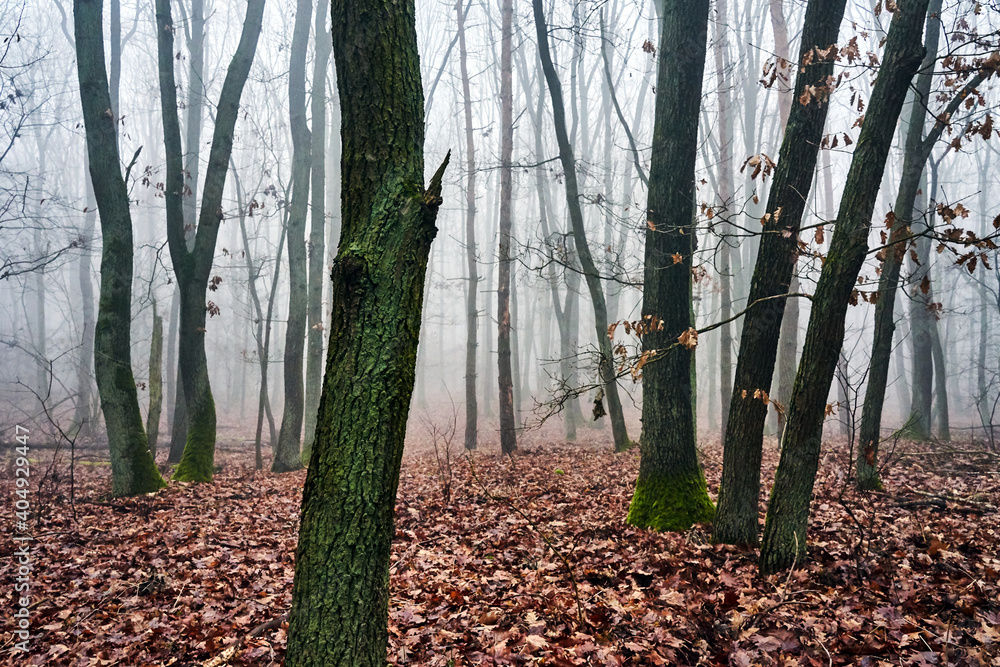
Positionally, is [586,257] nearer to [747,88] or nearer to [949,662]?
[949,662]

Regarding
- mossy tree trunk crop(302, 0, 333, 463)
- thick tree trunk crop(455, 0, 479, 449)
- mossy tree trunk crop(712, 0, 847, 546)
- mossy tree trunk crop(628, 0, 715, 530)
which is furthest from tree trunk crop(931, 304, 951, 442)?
mossy tree trunk crop(302, 0, 333, 463)

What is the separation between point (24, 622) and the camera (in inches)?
158

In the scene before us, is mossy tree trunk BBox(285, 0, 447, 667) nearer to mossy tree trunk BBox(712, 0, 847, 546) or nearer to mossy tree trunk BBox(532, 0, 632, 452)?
mossy tree trunk BBox(712, 0, 847, 546)

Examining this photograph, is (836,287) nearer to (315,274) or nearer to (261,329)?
(315,274)

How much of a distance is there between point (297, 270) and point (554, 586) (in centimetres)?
1009

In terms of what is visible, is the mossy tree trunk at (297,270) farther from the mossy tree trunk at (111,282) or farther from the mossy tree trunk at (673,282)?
the mossy tree trunk at (673,282)

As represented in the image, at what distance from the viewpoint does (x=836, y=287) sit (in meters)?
4.22

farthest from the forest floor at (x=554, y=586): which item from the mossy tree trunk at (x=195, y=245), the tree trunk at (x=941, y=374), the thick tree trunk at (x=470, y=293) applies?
the thick tree trunk at (x=470, y=293)

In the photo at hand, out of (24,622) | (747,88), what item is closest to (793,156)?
(24,622)

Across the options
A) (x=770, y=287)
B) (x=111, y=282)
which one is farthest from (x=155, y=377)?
(x=770, y=287)

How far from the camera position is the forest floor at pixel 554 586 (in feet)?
11.3

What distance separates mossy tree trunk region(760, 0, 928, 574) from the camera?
4203 millimetres

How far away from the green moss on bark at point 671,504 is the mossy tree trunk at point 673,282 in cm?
1

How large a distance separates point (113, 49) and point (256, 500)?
1343 centimetres
